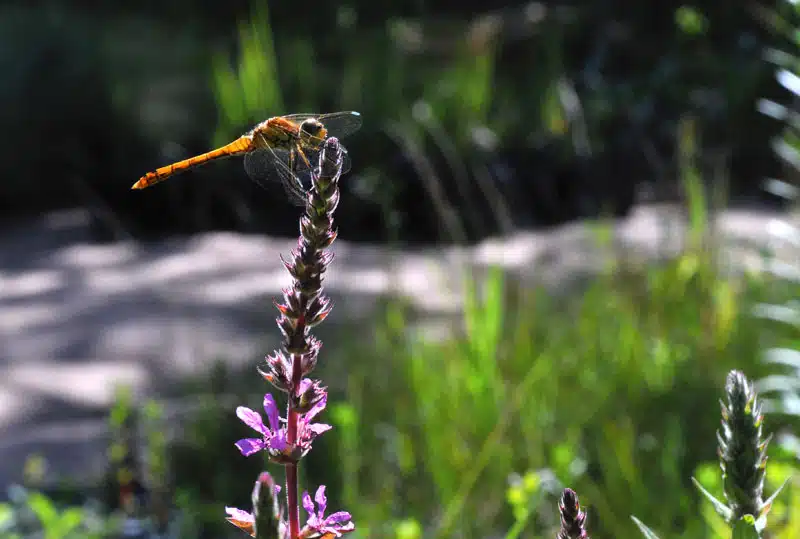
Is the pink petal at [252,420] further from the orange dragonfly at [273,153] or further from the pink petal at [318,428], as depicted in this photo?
the orange dragonfly at [273,153]

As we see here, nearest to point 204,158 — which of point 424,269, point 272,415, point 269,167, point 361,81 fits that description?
point 269,167

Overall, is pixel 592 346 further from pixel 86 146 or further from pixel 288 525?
pixel 86 146

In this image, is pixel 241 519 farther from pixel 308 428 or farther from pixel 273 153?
pixel 273 153

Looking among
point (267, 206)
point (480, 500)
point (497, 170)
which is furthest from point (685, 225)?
point (480, 500)

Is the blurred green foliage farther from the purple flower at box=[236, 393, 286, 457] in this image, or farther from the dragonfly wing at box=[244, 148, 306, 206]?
the purple flower at box=[236, 393, 286, 457]

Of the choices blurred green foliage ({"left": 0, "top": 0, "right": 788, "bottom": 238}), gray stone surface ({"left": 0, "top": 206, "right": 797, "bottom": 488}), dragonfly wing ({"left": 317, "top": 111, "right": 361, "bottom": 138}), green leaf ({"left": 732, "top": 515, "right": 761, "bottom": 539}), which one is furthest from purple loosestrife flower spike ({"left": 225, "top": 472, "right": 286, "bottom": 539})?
blurred green foliage ({"left": 0, "top": 0, "right": 788, "bottom": 238})

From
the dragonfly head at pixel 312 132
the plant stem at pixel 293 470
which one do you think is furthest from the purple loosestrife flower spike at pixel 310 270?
the dragonfly head at pixel 312 132
